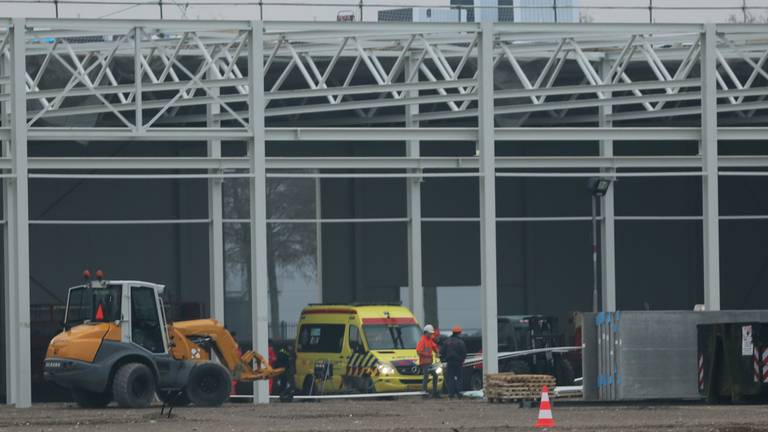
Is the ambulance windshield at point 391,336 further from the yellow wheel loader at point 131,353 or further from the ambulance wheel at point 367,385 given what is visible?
the yellow wheel loader at point 131,353

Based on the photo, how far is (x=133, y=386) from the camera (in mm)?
27875

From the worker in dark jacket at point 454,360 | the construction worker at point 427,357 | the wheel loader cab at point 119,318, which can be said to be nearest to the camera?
the wheel loader cab at point 119,318

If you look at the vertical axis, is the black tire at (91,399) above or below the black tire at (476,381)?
above

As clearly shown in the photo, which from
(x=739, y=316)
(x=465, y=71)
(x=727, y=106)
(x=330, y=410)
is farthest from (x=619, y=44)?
(x=330, y=410)

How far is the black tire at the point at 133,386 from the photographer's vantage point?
27.7 meters

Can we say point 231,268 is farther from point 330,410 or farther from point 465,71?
point 330,410

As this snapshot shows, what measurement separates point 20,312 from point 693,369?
39.4 ft

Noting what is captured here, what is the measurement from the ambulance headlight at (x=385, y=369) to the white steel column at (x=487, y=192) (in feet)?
9.81

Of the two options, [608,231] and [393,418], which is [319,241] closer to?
[608,231]

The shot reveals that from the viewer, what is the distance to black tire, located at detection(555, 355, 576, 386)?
39.2 m

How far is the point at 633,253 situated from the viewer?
161 ft

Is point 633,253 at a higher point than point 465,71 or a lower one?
lower

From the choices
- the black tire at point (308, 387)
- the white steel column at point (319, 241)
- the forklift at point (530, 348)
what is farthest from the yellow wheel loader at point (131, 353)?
the white steel column at point (319, 241)

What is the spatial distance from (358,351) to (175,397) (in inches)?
253
